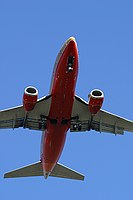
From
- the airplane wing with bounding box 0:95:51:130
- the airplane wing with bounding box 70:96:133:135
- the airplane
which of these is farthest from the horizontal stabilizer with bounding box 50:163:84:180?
the airplane wing with bounding box 0:95:51:130

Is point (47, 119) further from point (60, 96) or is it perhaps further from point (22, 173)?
point (22, 173)

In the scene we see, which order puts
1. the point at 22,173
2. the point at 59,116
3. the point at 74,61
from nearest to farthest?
the point at 74,61 → the point at 59,116 → the point at 22,173

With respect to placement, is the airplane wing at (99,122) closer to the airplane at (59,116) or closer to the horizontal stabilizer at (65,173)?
the airplane at (59,116)

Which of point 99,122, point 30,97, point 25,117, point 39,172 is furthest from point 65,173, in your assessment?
point 30,97

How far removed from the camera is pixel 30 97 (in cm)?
3153

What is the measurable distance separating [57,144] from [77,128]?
2.58m

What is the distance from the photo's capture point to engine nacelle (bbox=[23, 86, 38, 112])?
3152 cm

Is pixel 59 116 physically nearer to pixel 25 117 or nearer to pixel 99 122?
pixel 25 117

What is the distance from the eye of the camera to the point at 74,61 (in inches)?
1222

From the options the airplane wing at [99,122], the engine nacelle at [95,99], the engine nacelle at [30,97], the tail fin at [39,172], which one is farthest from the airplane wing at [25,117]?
the tail fin at [39,172]

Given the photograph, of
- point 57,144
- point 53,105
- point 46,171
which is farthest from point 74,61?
point 46,171

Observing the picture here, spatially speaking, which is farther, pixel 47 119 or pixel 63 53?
pixel 47 119

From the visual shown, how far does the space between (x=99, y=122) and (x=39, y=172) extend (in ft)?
22.6

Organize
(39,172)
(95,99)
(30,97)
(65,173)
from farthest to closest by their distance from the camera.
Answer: (65,173)
(39,172)
(95,99)
(30,97)
